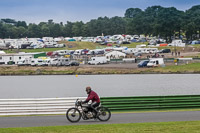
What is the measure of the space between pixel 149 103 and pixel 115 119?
4216mm

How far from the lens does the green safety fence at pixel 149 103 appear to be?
85.2 feet

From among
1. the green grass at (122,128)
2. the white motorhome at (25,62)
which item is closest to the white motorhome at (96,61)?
the white motorhome at (25,62)

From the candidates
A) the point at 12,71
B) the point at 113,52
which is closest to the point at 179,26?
the point at 113,52

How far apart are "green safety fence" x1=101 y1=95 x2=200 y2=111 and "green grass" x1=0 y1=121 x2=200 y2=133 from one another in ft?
18.0

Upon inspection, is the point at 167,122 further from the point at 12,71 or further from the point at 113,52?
the point at 113,52

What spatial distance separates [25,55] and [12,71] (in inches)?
458

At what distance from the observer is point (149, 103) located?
26.2 meters

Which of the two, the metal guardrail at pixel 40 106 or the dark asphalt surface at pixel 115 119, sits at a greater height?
the metal guardrail at pixel 40 106

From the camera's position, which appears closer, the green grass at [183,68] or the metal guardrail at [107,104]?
the metal guardrail at [107,104]

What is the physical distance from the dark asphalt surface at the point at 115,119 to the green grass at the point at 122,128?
1456 mm

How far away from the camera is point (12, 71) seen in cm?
8969

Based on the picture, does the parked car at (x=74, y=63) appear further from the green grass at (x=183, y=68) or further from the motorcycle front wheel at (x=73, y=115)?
the motorcycle front wheel at (x=73, y=115)

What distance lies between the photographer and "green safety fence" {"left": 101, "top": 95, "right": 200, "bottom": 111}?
26.0m

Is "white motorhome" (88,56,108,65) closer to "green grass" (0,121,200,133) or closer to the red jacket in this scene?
the red jacket
